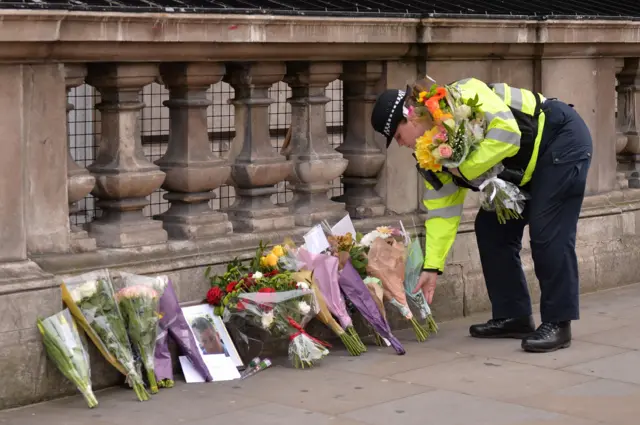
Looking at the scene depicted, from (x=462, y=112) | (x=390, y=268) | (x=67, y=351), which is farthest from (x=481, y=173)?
(x=67, y=351)

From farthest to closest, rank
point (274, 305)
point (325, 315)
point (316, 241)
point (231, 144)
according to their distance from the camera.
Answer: point (231, 144) → point (316, 241) → point (325, 315) → point (274, 305)

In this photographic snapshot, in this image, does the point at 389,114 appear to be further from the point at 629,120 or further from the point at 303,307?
the point at 629,120

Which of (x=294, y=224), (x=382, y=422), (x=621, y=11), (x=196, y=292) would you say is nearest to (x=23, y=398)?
(x=196, y=292)

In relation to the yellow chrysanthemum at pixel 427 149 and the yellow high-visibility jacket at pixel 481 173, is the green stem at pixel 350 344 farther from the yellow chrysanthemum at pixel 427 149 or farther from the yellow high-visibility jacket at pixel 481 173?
the yellow chrysanthemum at pixel 427 149

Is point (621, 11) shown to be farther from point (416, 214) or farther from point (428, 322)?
point (428, 322)

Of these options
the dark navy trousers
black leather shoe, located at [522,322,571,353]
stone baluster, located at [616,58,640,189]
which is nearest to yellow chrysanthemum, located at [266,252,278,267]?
the dark navy trousers

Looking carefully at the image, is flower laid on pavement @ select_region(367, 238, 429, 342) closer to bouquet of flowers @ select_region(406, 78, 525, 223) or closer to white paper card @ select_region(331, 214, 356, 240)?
white paper card @ select_region(331, 214, 356, 240)

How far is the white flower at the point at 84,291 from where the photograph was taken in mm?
6371

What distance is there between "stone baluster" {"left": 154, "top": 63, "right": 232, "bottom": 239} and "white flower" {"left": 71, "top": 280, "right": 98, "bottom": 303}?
87 cm

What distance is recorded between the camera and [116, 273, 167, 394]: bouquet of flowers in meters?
6.46

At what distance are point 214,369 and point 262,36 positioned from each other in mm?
1669

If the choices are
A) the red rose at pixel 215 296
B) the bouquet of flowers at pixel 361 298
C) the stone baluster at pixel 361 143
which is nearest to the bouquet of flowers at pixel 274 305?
the red rose at pixel 215 296

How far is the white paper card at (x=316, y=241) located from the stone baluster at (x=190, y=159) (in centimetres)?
46

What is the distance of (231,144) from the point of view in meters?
7.93
